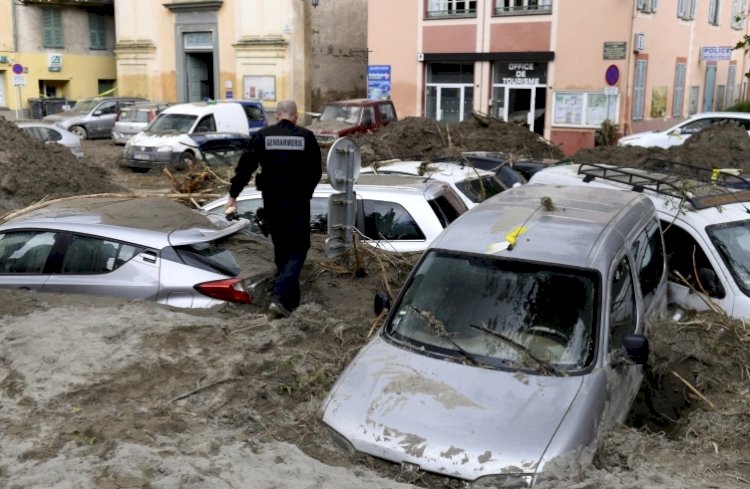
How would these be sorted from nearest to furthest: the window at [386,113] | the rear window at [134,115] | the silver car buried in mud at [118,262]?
the silver car buried in mud at [118,262] < the window at [386,113] < the rear window at [134,115]

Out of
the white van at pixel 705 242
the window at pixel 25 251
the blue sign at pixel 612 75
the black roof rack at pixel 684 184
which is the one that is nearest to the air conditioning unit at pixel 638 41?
the blue sign at pixel 612 75

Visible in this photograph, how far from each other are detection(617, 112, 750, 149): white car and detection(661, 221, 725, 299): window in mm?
14123

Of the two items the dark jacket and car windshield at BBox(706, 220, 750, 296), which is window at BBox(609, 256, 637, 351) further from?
the dark jacket

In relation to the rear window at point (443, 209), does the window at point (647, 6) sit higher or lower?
higher

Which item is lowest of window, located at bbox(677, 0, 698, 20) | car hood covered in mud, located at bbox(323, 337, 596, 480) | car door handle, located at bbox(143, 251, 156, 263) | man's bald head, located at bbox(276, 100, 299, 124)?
car hood covered in mud, located at bbox(323, 337, 596, 480)

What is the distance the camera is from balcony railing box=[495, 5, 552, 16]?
2462 cm

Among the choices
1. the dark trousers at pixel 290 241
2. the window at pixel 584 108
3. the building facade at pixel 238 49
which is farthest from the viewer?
the building facade at pixel 238 49

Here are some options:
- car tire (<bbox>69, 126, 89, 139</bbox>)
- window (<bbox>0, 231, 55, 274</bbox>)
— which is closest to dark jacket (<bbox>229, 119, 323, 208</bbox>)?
window (<bbox>0, 231, 55, 274</bbox>)

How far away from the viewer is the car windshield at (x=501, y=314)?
464 cm

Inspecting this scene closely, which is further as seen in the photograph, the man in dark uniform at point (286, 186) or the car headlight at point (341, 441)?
the man in dark uniform at point (286, 186)

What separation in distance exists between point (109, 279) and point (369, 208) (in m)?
2.50

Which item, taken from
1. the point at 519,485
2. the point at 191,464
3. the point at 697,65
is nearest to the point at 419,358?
the point at 519,485

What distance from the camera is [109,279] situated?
6387 mm

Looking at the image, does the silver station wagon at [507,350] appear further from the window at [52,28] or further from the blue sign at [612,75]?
the window at [52,28]
